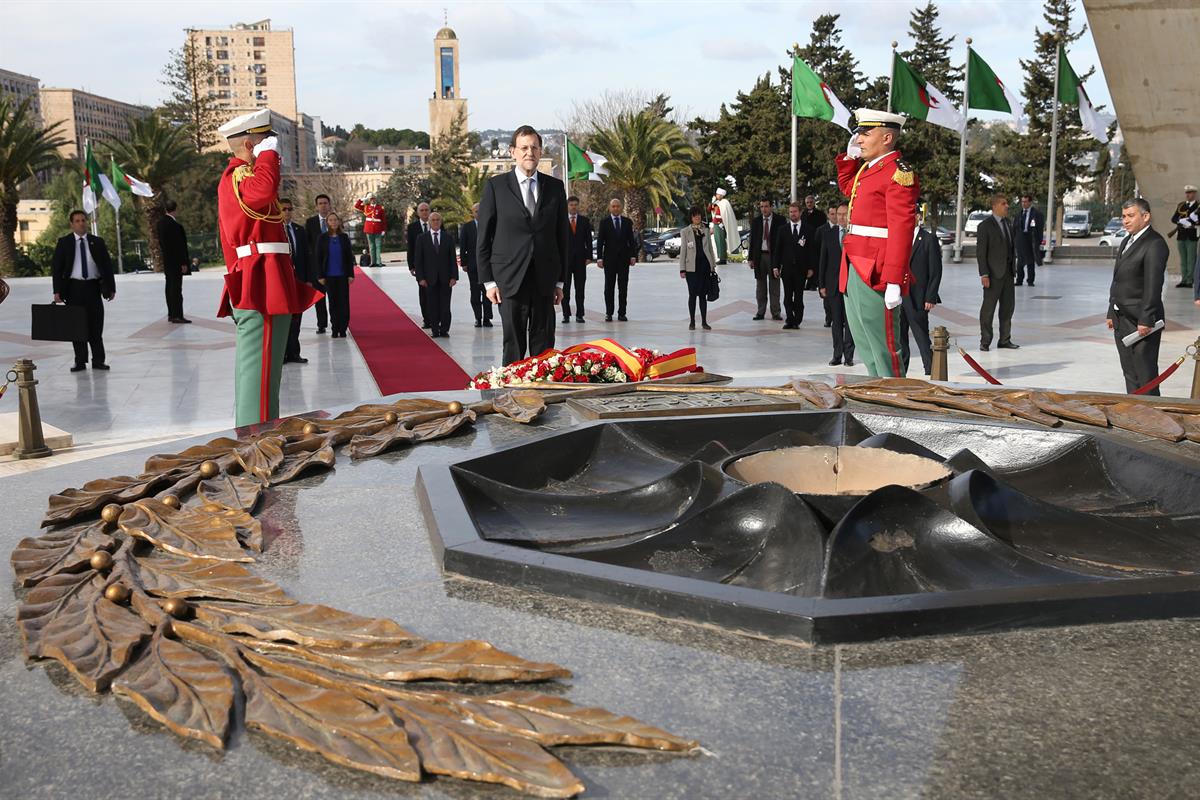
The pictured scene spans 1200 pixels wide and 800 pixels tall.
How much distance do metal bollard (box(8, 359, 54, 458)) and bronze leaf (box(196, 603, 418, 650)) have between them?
495 cm

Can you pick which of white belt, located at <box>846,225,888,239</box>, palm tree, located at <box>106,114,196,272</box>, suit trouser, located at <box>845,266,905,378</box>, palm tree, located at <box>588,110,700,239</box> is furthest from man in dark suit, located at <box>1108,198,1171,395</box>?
palm tree, located at <box>106,114,196,272</box>

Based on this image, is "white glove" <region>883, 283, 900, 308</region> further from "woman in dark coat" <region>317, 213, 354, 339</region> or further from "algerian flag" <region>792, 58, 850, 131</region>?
"algerian flag" <region>792, 58, 850, 131</region>

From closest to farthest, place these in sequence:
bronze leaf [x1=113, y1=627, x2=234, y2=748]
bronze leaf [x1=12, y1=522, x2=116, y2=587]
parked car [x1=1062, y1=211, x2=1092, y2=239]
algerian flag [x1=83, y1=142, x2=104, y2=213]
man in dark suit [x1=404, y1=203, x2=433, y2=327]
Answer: bronze leaf [x1=113, y1=627, x2=234, y2=748] < bronze leaf [x1=12, y1=522, x2=116, y2=587] < man in dark suit [x1=404, y1=203, x2=433, y2=327] < algerian flag [x1=83, y1=142, x2=104, y2=213] < parked car [x1=1062, y1=211, x2=1092, y2=239]

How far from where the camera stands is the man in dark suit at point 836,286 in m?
9.62

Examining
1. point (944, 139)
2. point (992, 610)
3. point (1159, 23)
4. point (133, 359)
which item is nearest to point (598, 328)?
point (133, 359)

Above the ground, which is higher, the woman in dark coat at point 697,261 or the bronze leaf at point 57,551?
the woman in dark coat at point 697,261

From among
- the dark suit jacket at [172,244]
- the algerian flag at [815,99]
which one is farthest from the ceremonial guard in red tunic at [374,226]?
the dark suit jacket at [172,244]

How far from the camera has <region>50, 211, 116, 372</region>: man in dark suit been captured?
32.9ft

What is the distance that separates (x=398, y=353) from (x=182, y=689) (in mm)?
9692

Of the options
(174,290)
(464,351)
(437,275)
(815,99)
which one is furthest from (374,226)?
(464,351)

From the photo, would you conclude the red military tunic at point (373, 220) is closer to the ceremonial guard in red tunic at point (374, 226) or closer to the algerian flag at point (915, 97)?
the ceremonial guard in red tunic at point (374, 226)

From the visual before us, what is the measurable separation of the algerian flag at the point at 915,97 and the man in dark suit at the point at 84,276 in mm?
12270

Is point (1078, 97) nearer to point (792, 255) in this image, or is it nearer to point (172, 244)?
point (792, 255)

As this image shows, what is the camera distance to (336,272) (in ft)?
40.9
